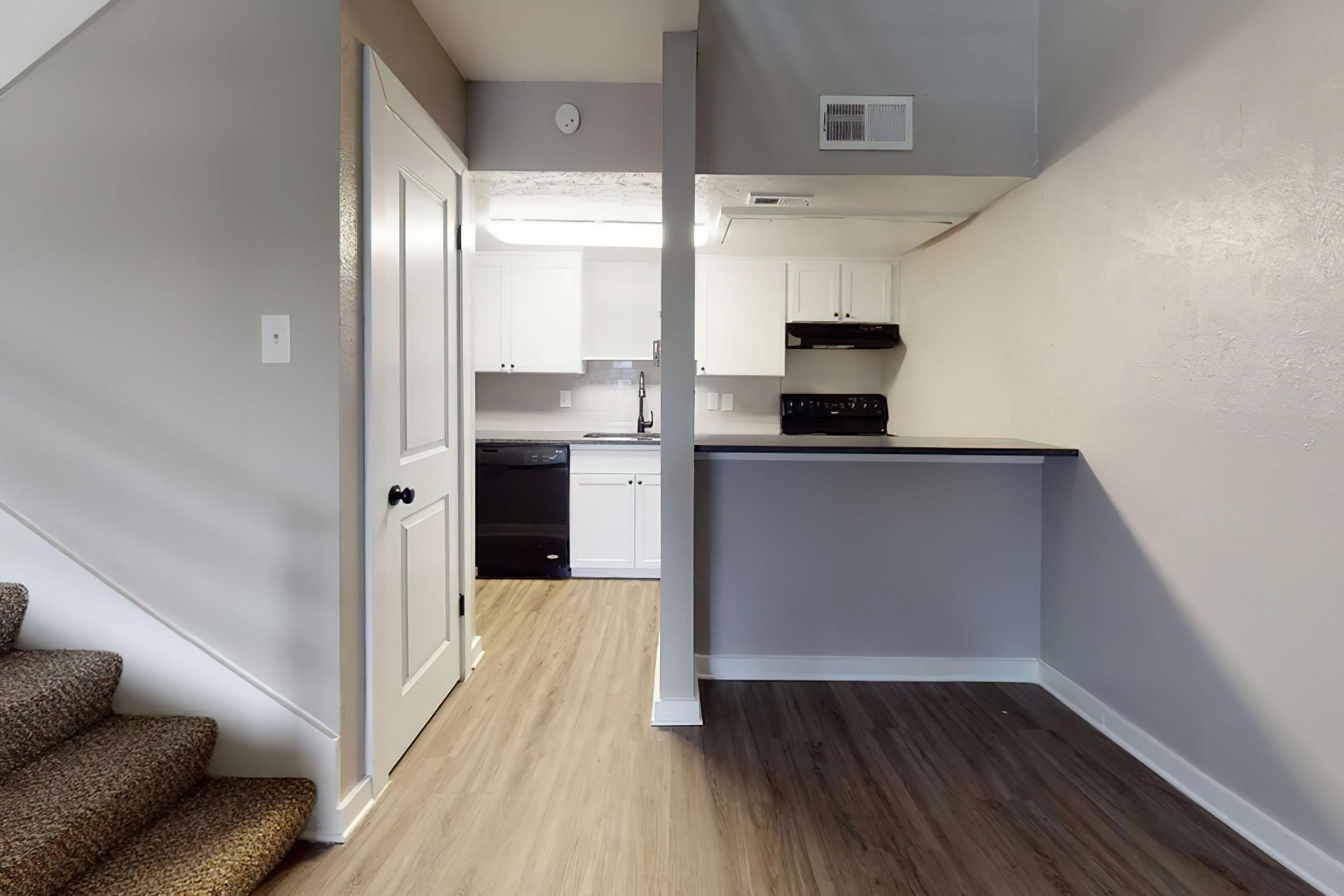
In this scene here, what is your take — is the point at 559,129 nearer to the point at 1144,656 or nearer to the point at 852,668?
the point at 852,668

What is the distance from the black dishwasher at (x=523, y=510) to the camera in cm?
420

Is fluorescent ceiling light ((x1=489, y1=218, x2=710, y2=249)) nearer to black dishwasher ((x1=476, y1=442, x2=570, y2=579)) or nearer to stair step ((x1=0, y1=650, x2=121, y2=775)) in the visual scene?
black dishwasher ((x1=476, y1=442, x2=570, y2=579))

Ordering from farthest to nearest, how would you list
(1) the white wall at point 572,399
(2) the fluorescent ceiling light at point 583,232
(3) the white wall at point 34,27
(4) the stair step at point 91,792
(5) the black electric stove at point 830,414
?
(1) the white wall at point 572,399 < (5) the black electric stove at point 830,414 < (2) the fluorescent ceiling light at point 583,232 < (3) the white wall at point 34,27 < (4) the stair step at point 91,792

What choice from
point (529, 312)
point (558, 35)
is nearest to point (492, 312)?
point (529, 312)

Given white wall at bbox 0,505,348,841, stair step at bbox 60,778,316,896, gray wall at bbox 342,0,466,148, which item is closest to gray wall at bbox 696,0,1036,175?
gray wall at bbox 342,0,466,148

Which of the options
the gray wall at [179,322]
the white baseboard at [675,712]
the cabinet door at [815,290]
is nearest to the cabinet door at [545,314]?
the cabinet door at [815,290]

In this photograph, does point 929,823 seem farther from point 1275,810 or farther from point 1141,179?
point 1141,179

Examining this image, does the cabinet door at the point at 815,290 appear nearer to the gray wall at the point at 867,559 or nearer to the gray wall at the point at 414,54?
the gray wall at the point at 867,559

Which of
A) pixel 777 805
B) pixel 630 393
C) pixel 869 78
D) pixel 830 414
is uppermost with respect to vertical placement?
pixel 869 78

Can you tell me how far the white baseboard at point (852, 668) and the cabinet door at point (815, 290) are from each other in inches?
94.2

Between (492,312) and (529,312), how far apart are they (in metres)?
0.25

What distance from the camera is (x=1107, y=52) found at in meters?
2.32

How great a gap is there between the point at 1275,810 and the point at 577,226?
3.63 metres

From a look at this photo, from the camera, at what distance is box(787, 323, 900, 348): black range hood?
14.4ft
